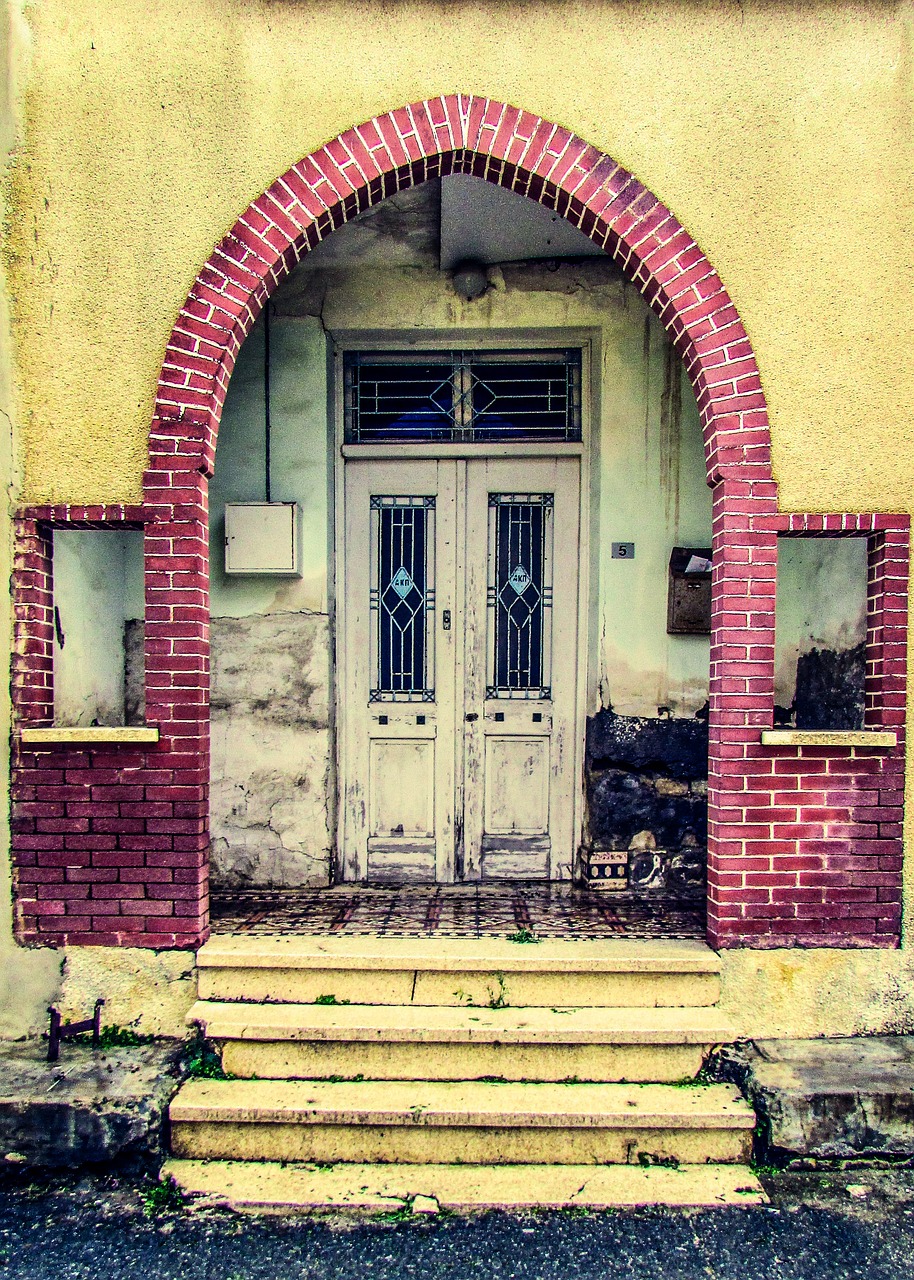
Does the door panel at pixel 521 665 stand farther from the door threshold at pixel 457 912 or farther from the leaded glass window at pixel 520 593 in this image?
the door threshold at pixel 457 912

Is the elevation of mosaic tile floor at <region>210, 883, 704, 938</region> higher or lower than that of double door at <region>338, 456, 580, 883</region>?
lower

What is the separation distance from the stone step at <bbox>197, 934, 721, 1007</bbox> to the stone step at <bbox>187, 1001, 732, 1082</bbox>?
13cm

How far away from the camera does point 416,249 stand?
458cm

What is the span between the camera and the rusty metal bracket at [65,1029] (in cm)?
331

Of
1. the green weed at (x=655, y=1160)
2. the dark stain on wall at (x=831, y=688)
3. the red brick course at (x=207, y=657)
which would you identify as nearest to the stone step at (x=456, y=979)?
the red brick course at (x=207, y=657)

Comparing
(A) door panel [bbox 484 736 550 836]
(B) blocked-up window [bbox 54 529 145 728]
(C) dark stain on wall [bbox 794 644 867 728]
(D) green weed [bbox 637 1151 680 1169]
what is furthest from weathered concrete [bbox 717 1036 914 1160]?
(B) blocked-up window [bbox 54 529 145 728]

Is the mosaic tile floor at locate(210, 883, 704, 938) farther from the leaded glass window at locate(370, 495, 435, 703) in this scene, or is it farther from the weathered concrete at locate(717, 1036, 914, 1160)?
the leaded glass window at locate(370, 495, 435, 703)

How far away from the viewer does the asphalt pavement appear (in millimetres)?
2646

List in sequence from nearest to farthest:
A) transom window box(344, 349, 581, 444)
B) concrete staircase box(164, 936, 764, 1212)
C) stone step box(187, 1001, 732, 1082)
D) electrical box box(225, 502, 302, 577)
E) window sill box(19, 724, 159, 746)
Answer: concrete staircase box(164, 936, 764, 1212) < stone step box(187, 1001, 732, 1082) < window sill box(19, 724, 159, 746) < electrical box box(225, 502, 302, 577) < transom window box(344, 349, 581, 444)

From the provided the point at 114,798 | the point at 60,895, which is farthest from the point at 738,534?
the point at 60,895

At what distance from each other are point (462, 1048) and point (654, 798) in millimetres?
1913

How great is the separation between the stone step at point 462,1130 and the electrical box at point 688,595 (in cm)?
242

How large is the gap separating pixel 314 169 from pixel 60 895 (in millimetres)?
3411

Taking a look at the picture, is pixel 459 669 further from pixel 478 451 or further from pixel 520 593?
pixel 478 451
